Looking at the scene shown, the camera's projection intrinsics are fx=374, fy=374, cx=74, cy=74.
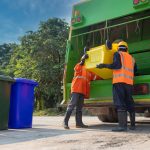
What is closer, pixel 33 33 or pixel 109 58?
pixel 109 58

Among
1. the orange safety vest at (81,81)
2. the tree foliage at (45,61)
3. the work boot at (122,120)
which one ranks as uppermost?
the tree foliage at (45,61)

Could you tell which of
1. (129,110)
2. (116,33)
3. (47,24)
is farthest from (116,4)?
(47,24)

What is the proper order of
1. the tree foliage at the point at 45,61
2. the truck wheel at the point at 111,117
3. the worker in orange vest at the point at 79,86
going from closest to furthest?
the worker in orange vest at the point at 79,86, the truck wheel at the point at 111,117, the tree foliage at the point at 45,61

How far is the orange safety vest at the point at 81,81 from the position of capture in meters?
6.76

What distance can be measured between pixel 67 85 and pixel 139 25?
189 centimetres

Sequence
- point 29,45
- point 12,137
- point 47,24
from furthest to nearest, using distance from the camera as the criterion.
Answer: point 47,24, point 29,45, point 12,137

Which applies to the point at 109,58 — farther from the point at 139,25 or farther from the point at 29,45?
the point at 29,45

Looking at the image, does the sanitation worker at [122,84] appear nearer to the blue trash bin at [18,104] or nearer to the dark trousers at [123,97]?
the dark trousers at [123,97]

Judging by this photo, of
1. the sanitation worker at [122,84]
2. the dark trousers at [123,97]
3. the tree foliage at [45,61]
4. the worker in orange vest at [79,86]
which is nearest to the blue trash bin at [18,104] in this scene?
the worker in orange vest at [79,86]

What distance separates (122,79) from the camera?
5.99 meters

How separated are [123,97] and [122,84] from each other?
215 mm

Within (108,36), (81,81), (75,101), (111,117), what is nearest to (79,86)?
(81,81)

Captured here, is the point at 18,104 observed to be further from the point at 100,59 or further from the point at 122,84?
the point at 122,84

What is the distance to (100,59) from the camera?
625 centimetres
